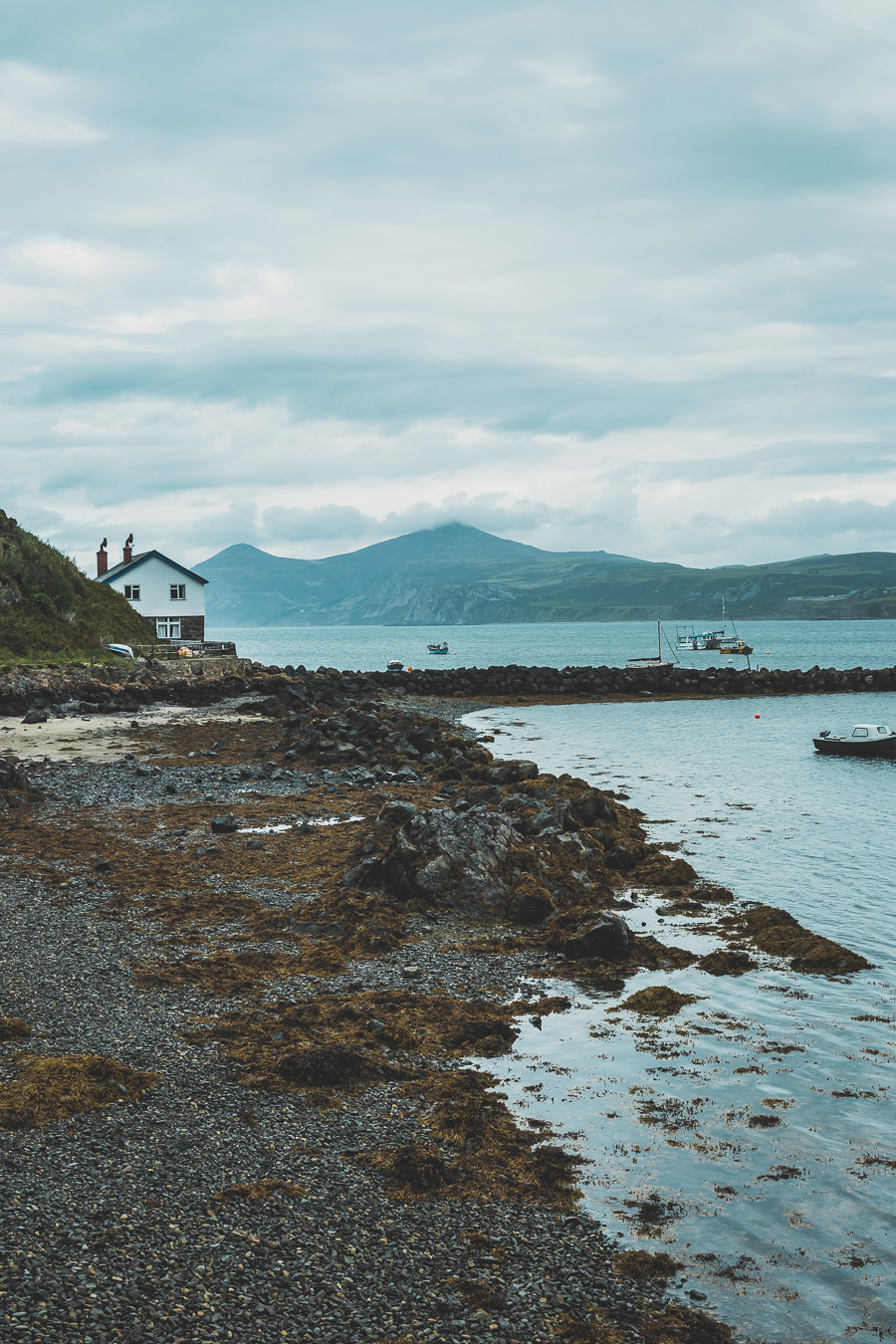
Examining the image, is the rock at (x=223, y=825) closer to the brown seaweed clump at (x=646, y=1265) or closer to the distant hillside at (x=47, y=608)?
the brown seaweed clump at (x=646, y=1265)

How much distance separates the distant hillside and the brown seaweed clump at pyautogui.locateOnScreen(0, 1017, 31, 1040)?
144ft

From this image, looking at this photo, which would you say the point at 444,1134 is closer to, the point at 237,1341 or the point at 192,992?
the point at 237,1341

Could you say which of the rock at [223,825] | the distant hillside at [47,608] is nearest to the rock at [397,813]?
the rock at [223,825]

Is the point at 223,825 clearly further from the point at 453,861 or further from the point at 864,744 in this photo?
the point at 864,744

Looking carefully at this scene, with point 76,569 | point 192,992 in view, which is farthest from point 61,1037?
point 76,569

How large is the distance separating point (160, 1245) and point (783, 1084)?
7.47 metres

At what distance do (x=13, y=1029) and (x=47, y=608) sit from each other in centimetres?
5244

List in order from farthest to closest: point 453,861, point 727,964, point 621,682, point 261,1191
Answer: point 621,682 < point 453,861 < point 727,964 < point 261,1191

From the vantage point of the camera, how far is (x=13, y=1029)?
11039 millimetres

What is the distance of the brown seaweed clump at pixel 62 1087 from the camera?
9.13 meters

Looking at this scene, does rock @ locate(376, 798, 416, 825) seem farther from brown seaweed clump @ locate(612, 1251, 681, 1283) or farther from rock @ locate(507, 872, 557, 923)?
brown seaweed clump @ locate(612, 1251, 681, 1283)

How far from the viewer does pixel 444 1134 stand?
31.6ft

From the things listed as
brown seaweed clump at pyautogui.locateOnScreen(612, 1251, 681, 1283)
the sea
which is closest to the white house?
the sea

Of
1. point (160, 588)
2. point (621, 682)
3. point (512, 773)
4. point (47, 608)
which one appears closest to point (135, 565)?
point (160, 588)
